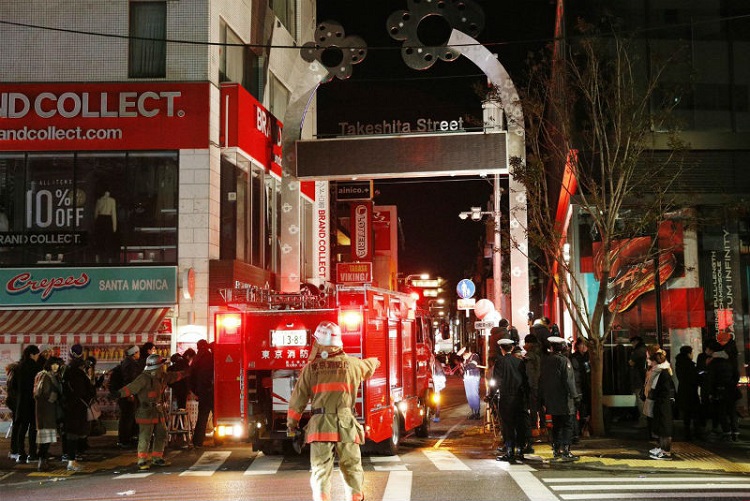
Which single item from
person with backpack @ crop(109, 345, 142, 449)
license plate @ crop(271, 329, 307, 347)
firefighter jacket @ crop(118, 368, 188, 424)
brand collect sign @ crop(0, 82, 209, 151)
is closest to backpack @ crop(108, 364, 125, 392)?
person with backpack @ crop(109, 345, 142, 449)

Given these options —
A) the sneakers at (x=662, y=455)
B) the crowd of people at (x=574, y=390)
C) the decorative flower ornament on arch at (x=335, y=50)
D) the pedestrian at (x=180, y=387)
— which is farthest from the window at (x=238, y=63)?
the sneakers at (x=662, y=455)

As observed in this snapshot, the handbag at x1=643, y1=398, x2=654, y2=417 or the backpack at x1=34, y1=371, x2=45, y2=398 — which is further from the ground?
the backpack at x1=34, y1=371, x2=45, y2=398

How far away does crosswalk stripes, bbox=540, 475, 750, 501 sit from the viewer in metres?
10.4

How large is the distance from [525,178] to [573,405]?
5.52 meters

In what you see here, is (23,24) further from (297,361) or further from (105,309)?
(297,361)

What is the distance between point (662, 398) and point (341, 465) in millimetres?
7217

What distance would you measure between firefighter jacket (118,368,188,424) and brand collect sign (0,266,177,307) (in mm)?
7362

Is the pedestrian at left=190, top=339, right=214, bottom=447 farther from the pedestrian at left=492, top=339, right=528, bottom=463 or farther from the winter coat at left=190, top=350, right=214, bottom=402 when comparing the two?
the pedestrian at left=492, top=339, right=528, bottom=463

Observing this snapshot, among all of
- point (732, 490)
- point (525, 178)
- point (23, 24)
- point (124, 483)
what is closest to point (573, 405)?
point (732, 490)

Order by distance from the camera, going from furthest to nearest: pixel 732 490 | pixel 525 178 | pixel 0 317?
1. pixel 0 317
2. pixel 525 178
3. pixel 732 490

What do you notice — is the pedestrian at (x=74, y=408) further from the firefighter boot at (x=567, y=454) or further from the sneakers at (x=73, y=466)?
the firefighter boot at (x=567, y=454)

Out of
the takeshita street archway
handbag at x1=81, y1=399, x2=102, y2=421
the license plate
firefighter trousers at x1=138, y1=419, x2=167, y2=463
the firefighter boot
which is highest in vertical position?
the takeshita street archway

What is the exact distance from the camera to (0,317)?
21219mm

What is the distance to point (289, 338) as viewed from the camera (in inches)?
569
